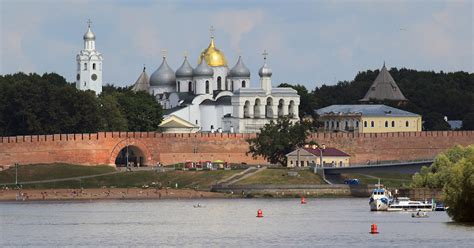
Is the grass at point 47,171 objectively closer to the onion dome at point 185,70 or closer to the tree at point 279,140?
the tree at point 279,140

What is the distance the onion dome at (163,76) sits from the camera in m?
142

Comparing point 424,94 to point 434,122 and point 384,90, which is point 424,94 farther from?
point 434,122

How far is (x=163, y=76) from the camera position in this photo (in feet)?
468

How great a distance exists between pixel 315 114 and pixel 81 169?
29.9 m

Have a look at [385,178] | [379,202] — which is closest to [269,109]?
[385,178]

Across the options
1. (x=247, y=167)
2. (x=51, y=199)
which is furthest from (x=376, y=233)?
(x=247, y=167)

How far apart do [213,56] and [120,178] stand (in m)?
29.6

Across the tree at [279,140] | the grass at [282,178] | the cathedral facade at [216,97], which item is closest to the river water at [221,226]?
the grass at [282,178]

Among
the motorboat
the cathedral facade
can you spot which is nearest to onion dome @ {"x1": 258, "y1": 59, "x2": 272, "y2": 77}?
the cathedral facade

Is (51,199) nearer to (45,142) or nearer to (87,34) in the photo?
(45,142)

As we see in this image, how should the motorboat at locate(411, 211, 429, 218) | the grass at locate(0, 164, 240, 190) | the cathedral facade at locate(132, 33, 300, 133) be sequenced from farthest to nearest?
the cathedral facade at locate(132, 33, 300, 133), the grass at locate(0, 164, 240, 190), the motorboat at locate(411, 211, 429, 218)

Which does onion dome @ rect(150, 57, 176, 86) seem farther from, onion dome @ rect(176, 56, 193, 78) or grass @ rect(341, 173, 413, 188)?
grass @ rect(341, 173, 413, 188)

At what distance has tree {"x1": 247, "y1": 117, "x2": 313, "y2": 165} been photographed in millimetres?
119963

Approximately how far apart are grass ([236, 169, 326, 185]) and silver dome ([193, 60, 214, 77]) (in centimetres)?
2686
